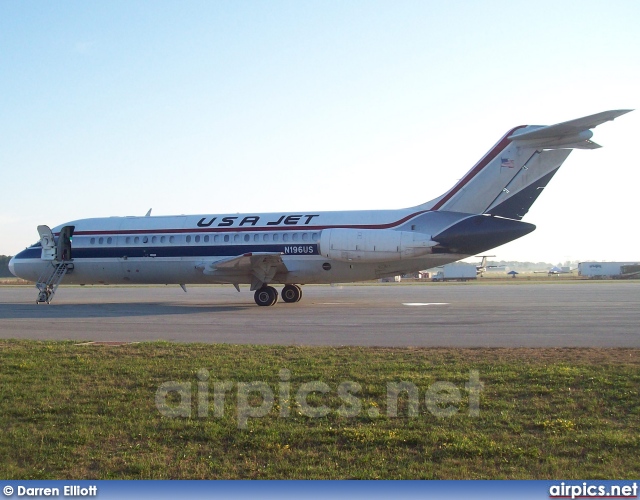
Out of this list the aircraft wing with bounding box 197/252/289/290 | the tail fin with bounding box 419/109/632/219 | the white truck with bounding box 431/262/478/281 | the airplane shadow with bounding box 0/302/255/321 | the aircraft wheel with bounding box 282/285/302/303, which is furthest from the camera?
the white truck with bounding box 431/262/478/281

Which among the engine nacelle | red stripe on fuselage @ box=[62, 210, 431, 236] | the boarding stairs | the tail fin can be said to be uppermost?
the tail fin

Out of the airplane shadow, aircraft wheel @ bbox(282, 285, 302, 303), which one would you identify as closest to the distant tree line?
the airplane shadow

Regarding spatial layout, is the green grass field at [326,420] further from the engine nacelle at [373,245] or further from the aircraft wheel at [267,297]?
the aircraft wheel at [267,297]

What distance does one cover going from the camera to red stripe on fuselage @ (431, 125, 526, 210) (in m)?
22.5

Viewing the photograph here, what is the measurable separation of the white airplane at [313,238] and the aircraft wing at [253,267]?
0.04 m

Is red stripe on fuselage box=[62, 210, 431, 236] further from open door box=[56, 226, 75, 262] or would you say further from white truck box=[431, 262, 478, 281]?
white truck box=[431, 262, 478, 281]

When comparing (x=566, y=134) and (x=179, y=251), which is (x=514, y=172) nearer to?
(x=566, y=134)

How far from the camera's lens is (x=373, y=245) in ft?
74.5

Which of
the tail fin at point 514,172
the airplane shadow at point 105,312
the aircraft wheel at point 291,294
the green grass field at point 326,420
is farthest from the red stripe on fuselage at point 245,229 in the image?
the green grass field at point 326,420

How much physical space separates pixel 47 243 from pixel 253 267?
1016 centimetres

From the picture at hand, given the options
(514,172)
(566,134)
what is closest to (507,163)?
(514,172)

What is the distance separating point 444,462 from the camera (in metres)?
5.39

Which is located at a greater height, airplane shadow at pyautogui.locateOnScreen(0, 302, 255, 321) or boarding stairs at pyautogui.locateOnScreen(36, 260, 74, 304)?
boarding stairs at pyautogui.locateOnScreen(36, 260, 74, 304)

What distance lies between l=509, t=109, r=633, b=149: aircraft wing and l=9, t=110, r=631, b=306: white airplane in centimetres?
3
